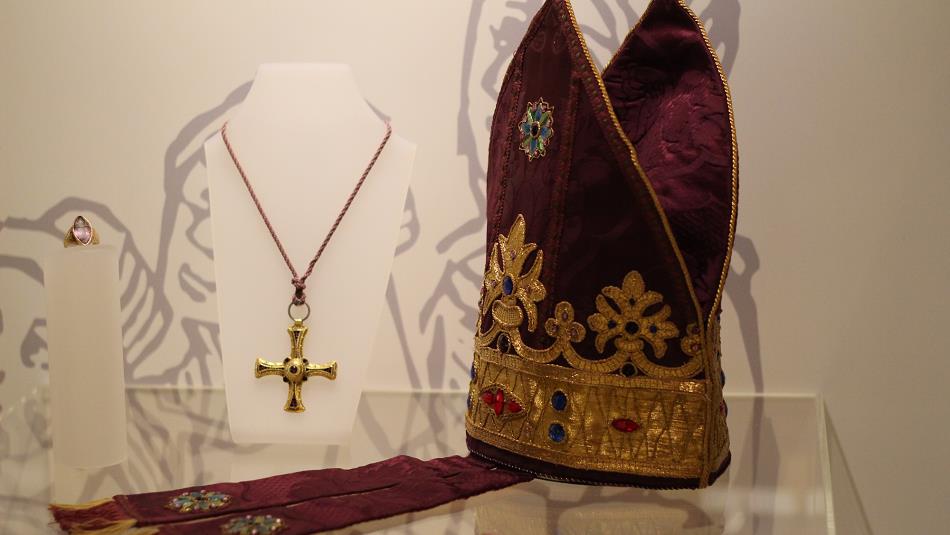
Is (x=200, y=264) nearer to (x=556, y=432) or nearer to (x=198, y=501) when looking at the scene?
(x=198, y=501)

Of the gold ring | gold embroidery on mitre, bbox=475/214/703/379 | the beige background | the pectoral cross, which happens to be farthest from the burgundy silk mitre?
the beige background

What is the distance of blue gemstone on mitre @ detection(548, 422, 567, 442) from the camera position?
0.85m

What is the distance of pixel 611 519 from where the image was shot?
0.83 meters

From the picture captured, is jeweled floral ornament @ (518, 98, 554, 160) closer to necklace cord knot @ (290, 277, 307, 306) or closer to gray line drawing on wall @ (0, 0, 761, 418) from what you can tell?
necklace cord knot @ (290, 277, 307, 306)

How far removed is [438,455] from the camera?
100 centimetres

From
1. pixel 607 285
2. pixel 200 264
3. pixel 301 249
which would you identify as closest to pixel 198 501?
pixel 301 249

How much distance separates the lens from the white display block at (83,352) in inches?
37.6

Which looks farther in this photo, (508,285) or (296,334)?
(296,334)

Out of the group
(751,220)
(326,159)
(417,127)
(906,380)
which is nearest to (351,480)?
(326,159)

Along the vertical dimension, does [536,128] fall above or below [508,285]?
above

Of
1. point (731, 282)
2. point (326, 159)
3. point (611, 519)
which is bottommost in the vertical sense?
point (611, 519)

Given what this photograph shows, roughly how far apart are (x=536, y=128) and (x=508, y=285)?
15 centimetres

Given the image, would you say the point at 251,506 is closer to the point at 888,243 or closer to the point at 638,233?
the point at 638,233

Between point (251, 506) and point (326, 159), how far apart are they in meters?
0.40
